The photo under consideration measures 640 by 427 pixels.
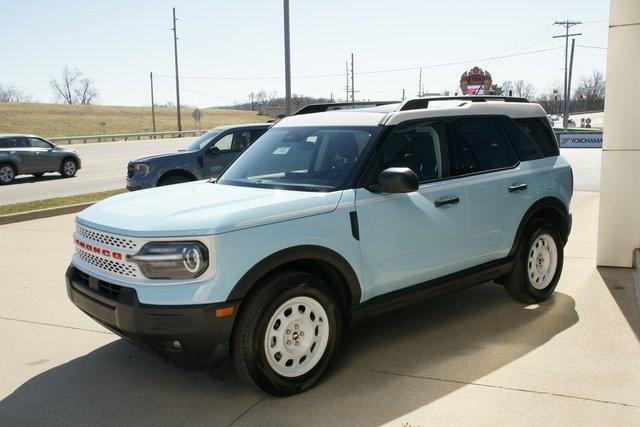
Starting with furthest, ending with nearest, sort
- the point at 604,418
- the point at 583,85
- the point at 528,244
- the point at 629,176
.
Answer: the point at 583,85 < the point at 629,176 < the point at 528,244 < the point at 604,418

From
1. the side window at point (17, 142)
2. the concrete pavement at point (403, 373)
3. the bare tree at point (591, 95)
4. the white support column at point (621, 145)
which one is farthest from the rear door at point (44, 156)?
the bare tree at point (591, 95)

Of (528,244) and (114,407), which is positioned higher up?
(528,244)

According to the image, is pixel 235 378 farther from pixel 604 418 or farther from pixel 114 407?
pixel 604 418

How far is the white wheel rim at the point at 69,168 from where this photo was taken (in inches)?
852

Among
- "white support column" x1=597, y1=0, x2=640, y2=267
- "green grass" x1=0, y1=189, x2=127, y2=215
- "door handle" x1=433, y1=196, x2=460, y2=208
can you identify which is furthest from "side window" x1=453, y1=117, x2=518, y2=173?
"green grass" x1=0, y1=189, x2=127, y2=215

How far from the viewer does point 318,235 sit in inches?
150

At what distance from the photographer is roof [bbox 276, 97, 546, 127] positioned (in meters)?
4.46

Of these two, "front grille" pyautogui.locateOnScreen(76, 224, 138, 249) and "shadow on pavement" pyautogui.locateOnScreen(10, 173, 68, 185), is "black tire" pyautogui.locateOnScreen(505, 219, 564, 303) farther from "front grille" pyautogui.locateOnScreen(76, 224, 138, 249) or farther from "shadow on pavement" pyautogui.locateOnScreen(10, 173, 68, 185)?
"shadow on pavement" pyautogui.locateOnScreen(10, 173, 68, 185)

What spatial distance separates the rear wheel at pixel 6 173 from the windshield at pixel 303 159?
17266 mm

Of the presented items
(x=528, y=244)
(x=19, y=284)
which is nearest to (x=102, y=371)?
(x=19, y=284)

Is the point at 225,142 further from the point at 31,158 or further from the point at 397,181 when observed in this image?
the point at 31,158

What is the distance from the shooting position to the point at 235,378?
13.4 ft

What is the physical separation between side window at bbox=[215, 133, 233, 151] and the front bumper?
29.7 feet

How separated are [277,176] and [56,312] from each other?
2635 mm
